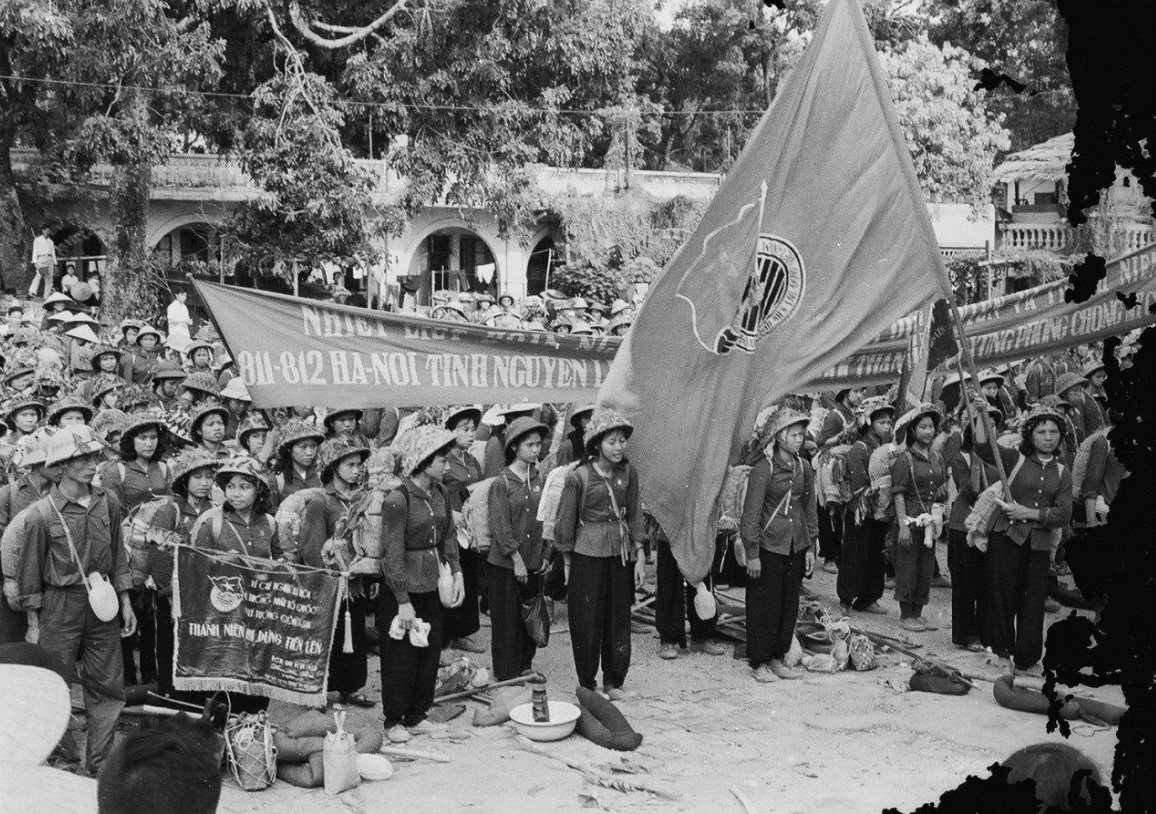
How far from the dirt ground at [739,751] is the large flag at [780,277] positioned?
46.1 inches

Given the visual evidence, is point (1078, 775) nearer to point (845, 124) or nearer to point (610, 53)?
point (845, 124)

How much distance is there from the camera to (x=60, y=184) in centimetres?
2975

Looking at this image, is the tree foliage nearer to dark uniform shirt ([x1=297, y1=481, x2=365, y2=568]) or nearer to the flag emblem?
the flag emblem

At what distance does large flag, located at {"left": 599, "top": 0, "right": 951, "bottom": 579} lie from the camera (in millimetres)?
8203


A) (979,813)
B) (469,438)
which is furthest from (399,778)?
(979,813)

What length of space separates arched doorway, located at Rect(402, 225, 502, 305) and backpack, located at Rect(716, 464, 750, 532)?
1058 inches

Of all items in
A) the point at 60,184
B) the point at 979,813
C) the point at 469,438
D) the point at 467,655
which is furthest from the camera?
the point at 60,184

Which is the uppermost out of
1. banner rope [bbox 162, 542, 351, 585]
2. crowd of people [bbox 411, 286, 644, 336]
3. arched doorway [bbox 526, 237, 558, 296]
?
arched doorway [bbox 526, 237, 558, 296]

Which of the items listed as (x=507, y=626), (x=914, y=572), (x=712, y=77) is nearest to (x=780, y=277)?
(x=507, y=626)

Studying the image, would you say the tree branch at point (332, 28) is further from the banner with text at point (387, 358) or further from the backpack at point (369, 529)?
the backpack at point (369, 529)

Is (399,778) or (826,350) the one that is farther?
(826,350)

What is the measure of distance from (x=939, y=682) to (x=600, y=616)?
238cm

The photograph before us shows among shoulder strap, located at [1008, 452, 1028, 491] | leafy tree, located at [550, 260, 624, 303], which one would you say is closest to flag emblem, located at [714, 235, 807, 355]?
shoulder strap, located at [1008, 452, 1028, 491]

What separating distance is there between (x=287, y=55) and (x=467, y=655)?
16903 millimetres
